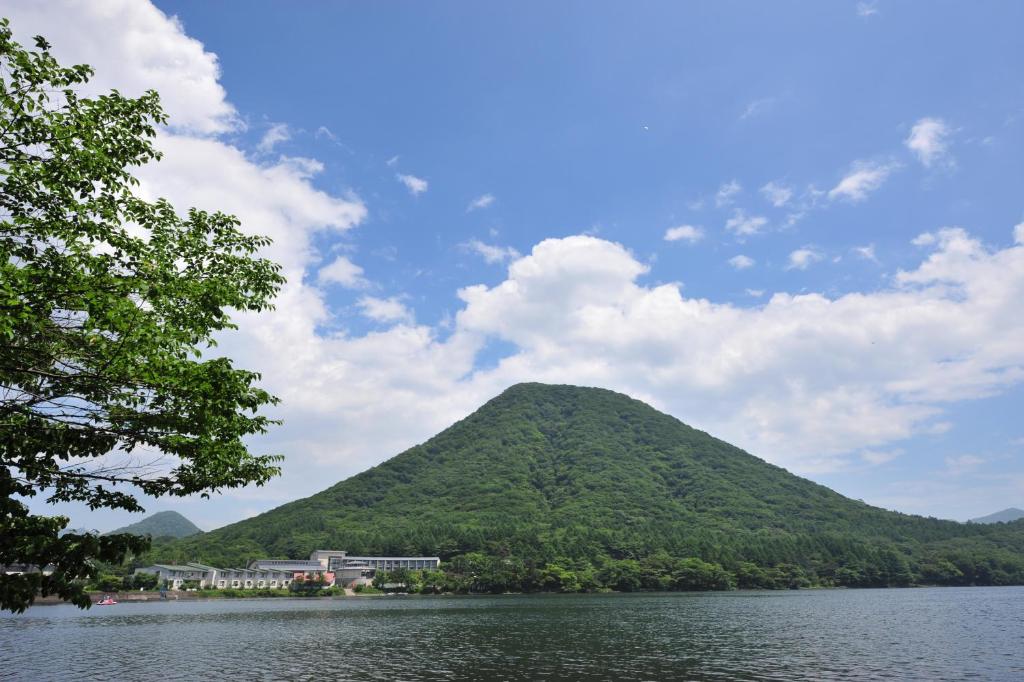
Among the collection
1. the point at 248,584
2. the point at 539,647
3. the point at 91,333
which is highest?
the point at 91,333

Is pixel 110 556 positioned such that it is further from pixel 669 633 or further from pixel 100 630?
pixel 100 630

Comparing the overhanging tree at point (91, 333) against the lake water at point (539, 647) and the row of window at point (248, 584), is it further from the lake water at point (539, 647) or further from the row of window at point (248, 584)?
the row of window at point (248, 584)

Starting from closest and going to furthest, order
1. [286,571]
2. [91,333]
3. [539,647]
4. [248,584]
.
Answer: [91,333], [539,647], [248,584], [286,571]

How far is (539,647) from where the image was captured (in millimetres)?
50500

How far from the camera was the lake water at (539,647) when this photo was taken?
39.4m

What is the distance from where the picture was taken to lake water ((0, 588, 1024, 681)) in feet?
129

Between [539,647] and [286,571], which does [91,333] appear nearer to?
[539,647]

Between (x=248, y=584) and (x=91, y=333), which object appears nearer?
(x=91, y=333)

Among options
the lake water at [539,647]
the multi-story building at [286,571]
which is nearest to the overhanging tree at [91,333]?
the lake water at [539,647]

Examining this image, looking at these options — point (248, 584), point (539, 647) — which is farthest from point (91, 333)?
point (248, 584)

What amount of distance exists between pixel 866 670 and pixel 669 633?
80.3 ft

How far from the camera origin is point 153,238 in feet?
53.8

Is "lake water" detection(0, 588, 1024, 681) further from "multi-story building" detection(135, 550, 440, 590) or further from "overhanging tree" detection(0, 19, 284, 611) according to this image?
"multi-story building" detection(135, 550, 440, 590)

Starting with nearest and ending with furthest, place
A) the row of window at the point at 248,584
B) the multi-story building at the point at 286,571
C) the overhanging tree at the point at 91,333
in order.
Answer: the overhanging tree at the point at 91,333 → the multi-story building at the point at 286,571 → the row of window at the point at 248,584
